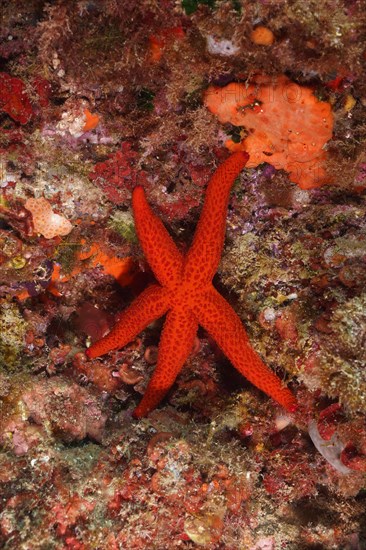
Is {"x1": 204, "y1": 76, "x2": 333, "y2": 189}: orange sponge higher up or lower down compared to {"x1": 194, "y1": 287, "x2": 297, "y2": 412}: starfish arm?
higher up

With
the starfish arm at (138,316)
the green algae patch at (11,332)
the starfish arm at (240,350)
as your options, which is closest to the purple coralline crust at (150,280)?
the green algae patch at (11,332)

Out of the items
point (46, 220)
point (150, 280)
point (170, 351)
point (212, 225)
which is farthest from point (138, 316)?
point (46, 220)

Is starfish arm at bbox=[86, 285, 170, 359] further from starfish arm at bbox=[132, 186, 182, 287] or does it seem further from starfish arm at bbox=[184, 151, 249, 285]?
starfish arm at bbox=[184, 151, 249, 285]

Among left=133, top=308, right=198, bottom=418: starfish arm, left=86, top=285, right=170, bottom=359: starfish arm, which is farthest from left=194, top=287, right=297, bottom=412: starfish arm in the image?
left=86, top=285, right=170, bottom=359: starfish arm

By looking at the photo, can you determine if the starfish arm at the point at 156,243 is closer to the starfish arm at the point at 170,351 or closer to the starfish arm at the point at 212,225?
the starfish arm at the point at 212,225

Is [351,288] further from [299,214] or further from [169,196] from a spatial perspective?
[169,196]

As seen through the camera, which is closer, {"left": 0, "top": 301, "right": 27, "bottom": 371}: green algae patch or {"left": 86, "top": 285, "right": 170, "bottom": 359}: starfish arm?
{"left": 86, "top": 285, "right": 170, "bottom": 359}: starfish arm
